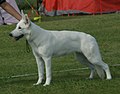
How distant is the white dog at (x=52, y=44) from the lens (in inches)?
311

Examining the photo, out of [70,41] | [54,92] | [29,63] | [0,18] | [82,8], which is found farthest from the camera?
[82,8]

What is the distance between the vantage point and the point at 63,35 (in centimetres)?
823

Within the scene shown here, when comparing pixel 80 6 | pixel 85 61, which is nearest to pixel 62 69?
pixel 85 61

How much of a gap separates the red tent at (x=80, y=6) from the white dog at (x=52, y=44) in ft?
46.6

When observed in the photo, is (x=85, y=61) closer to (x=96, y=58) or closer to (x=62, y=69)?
(x=96, y=58)

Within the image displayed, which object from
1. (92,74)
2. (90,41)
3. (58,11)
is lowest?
(58,11)

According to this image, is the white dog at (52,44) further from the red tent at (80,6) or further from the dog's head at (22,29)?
the red tent at (80,6)

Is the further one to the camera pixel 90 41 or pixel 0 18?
pixel 0 18

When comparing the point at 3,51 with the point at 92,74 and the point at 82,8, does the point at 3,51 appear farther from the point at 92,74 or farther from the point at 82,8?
the point at 82,8

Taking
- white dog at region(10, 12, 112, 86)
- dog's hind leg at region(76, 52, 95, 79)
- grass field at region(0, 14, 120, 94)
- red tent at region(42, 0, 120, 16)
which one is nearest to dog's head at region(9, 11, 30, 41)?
white dog at region(10, 12, 112, 86)

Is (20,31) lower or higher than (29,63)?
higher

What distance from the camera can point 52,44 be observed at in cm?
810

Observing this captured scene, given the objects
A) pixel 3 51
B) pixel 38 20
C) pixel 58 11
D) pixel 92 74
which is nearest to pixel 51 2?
pixel 58 11

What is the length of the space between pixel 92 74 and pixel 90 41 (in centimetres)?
73
